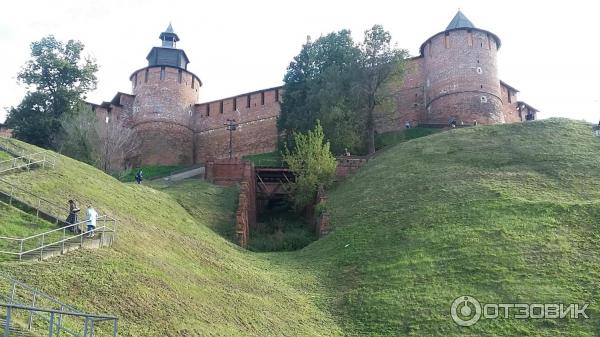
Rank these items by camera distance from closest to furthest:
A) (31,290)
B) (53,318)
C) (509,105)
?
1. (53,318)
2. (31,290)
3. (509,105)

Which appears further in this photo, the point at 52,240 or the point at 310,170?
the point at 310,170

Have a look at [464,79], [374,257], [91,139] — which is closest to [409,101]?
[464,79]

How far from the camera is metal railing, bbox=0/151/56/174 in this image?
2216 centimetres

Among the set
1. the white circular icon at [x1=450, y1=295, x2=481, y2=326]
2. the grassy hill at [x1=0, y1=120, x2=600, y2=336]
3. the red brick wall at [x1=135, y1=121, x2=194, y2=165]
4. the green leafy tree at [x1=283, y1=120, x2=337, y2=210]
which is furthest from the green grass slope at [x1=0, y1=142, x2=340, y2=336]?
the red brick wall at [x1=135, y1=121, x2=194, y2=165]

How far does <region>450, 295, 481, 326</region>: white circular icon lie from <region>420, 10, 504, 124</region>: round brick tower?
27031 millimetres

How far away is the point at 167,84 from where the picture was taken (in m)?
50.8

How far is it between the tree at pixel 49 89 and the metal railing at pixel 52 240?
25.3 m

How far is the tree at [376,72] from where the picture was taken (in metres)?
38.8

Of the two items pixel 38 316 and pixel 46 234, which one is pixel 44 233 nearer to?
pixel 46 234

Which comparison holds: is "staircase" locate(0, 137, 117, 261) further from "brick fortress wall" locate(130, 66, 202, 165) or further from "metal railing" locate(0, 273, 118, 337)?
"brick fortress wall" locate(130, 66, 202, 165)

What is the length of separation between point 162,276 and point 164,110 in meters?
35.6

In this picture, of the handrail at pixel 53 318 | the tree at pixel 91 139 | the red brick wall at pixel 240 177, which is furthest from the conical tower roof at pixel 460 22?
the handrail at pixel 53 318

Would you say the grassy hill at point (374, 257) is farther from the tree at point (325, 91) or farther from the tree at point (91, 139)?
the tree at point (91, 139)

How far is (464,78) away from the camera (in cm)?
4431
